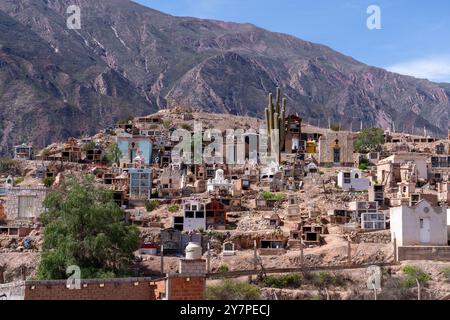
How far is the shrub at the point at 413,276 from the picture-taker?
111ft

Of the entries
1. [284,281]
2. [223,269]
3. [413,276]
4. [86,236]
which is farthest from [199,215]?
[413,276]

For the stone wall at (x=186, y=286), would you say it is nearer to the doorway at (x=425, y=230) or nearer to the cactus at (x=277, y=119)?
the doorway at (x=425, y=230)

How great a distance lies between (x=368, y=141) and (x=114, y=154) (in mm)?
20824

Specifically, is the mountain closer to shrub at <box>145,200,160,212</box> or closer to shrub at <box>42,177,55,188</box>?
shrub at <box>42,177,55,188</box>

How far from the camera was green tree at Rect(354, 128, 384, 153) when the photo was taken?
68.9 metres

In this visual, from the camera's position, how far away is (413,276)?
3509 cm

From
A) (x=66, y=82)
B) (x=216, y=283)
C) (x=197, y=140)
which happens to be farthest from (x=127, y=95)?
(x=216, y=283)

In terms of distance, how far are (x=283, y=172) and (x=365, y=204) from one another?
10427 mm

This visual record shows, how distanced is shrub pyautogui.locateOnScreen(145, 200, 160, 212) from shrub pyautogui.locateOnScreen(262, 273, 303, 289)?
47.8ft

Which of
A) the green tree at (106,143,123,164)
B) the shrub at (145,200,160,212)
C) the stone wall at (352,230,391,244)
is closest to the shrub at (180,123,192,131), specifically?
the green tree at (106,143,123,164)

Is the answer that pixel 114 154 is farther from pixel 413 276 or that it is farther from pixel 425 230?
pixel 413 276

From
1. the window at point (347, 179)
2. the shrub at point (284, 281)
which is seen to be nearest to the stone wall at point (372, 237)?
the shrub at point (284, 281)

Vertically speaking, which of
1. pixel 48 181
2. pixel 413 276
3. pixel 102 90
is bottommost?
pixel 413 276
